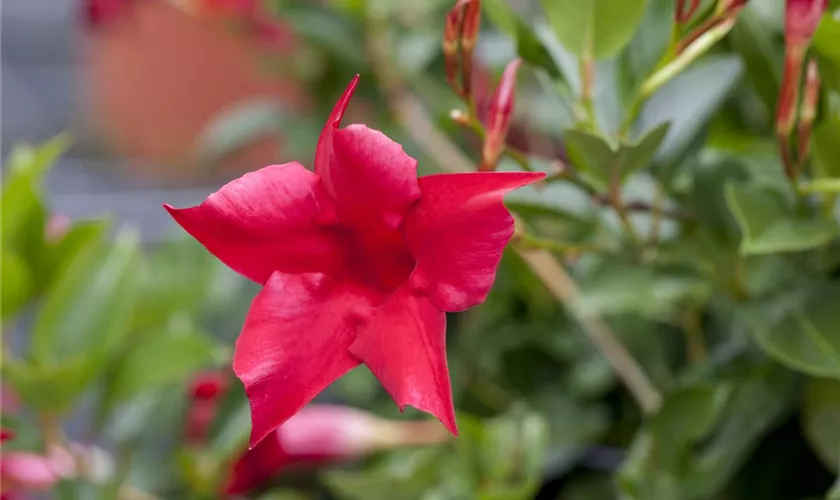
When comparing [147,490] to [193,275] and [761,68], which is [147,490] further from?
[761,68]

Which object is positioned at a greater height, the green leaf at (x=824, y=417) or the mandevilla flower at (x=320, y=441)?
the green leaf at (x=824, y=417)

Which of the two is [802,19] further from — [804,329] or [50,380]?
[50,380]

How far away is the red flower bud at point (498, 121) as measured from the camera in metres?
0.32

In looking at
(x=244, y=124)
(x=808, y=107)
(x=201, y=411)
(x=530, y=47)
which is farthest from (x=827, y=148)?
(x=244, y=124)

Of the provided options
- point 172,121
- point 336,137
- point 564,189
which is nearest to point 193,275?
point 564,189

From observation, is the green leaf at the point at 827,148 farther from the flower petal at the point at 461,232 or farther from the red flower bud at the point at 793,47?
the flower petal at the point at 461,232

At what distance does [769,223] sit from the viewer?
1.21ft

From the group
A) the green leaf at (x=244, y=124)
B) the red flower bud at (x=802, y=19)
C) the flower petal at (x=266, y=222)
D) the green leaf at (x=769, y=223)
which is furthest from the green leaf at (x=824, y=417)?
the green leaf at (x=244, y=124)

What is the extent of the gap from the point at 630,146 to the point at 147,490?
585 millimetres

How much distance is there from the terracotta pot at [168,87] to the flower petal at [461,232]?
148 cm

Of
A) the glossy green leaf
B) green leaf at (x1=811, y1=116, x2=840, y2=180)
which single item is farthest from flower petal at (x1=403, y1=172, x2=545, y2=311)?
the glossy green leaf

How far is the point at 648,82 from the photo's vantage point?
1.18ft

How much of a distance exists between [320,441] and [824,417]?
1.28 feet

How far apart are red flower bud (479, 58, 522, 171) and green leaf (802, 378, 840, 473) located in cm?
26
